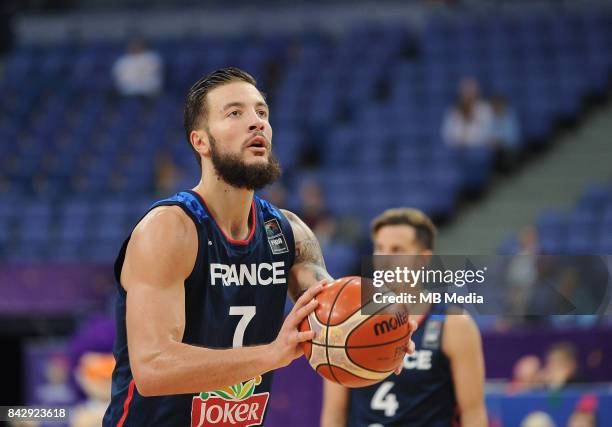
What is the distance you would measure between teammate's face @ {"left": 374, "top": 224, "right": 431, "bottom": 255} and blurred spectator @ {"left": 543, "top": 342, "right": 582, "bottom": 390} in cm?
250

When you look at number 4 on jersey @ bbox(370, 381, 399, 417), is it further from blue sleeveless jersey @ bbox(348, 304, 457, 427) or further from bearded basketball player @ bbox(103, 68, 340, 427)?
bearded basketball player @ bbox(103, 68, 340, 427)

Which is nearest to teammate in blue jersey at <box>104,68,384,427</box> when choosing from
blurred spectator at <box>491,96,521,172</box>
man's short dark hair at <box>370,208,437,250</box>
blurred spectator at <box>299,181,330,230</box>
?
man's short dark hair at <box>370,208,437,250</box>

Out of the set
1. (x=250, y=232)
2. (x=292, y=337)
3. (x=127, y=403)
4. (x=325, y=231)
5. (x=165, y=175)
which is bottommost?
(x=127, y=403)

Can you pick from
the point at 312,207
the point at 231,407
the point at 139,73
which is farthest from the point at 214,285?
the point at 139,73

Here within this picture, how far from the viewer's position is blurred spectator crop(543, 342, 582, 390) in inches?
279

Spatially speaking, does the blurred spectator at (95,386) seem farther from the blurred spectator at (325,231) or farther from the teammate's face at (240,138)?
the blurred spectator at (325,231)

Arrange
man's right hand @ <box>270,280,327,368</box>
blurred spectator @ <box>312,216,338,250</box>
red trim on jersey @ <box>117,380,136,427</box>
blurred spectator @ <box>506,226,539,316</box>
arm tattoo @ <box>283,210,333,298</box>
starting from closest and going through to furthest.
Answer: man's right hand @ <box>270,280,327,368</box>, red trim on jersey @ <box>117,380,136,427</box>, arm tattoo @ <box>283,210,333,298</box>, blurred spectator @ <box>506,226,539,316</box>, blurred spectator @ <box>312,216,338,250</box>

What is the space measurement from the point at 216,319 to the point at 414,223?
1583 mm

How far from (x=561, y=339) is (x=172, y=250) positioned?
487 cm

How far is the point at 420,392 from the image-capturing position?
4590mm

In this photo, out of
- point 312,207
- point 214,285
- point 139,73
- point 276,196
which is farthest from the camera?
point 139,73

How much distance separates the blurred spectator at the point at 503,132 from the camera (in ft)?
42.6

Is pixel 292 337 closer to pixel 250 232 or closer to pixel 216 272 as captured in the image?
pixel 216 272

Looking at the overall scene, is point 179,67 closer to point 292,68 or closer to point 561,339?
point 292,68
